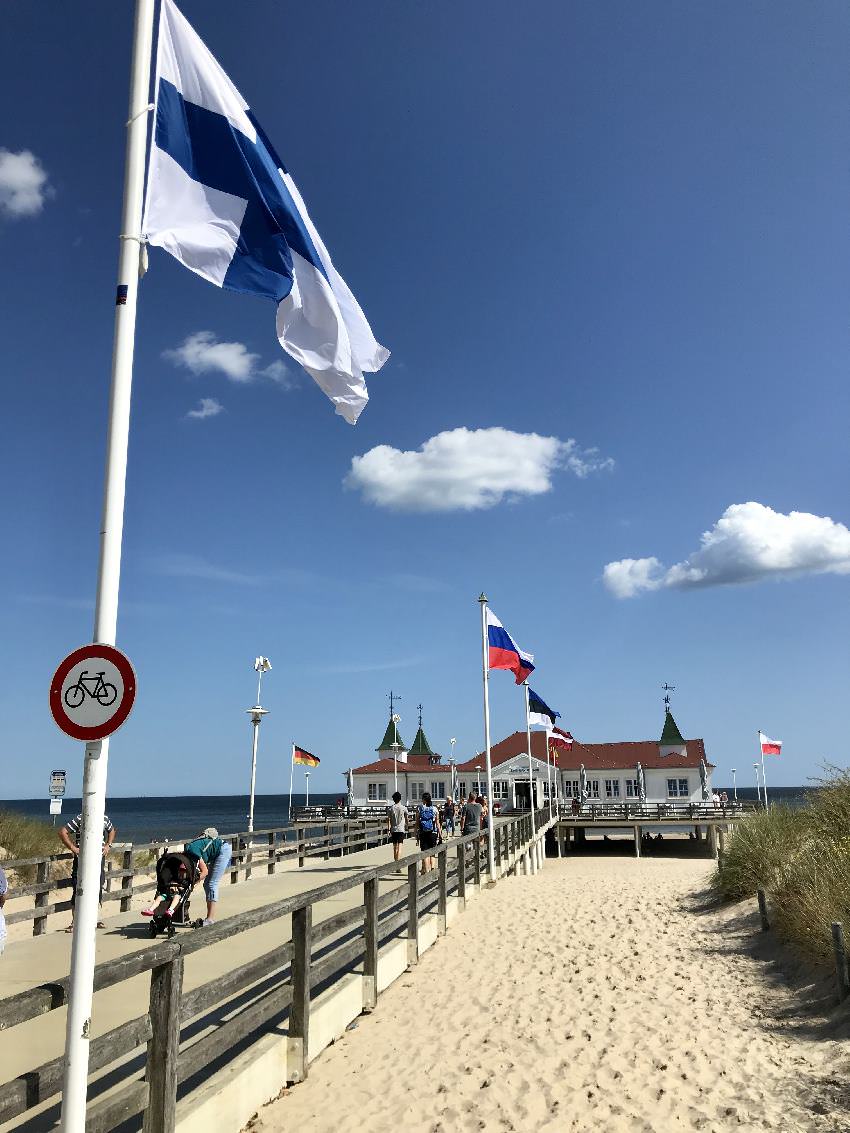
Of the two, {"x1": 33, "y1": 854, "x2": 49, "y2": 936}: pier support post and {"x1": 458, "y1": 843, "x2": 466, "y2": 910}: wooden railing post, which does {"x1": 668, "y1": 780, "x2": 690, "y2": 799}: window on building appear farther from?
{"x1": 33, "y1": 854, "x2": 49, "y2": 936}: pier support post

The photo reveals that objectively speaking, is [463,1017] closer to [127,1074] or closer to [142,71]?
[127,1074]

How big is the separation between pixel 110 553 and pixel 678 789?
5232 centimetres

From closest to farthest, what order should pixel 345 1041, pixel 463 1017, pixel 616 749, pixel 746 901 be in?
pixel 345 1041, pixel 463 1017, pixel 746 901, pixel 616 749

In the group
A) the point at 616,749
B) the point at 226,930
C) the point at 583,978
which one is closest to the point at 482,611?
the point at 583,978

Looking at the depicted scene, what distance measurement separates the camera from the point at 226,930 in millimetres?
4809

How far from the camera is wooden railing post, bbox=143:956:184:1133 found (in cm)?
398

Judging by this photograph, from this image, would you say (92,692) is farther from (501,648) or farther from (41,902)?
(501,648)

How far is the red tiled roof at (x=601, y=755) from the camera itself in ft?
172

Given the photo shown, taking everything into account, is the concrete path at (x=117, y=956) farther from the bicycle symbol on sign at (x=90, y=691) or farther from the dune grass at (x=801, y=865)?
the dune grass at (x=801, y=865)

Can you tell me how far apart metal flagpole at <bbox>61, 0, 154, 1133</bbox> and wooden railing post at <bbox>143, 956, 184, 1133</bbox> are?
60 centimetres

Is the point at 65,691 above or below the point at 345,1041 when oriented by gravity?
above

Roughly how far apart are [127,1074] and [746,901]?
36.0ft

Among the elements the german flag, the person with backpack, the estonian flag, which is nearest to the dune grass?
the person with backpack

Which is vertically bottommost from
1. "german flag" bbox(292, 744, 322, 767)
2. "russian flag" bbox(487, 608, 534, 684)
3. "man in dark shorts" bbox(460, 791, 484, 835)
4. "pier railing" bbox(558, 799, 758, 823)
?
"pier railing" bbox(558, 799, 758, 823)
